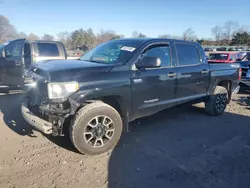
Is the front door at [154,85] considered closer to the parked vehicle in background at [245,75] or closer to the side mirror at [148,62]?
the side mirror at [148,62]

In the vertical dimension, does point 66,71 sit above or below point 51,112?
above

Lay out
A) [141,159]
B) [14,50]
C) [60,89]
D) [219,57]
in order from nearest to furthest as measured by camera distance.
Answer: [60,89] < [141,159] < [14,50] < [219,57]

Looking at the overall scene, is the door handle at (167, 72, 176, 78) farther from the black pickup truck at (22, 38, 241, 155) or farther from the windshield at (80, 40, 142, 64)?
the windshield at (80, 40, 142, 64)

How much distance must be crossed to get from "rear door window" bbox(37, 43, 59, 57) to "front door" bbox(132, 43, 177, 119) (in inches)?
197

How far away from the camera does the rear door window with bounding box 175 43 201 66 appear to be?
522cm

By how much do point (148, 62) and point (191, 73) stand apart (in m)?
1.57

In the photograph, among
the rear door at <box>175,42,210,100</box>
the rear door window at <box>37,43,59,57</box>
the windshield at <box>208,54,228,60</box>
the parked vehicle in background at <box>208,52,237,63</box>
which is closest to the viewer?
the rear door at <box>175,42,210,100</box>

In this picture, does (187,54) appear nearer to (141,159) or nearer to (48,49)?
(141,159)

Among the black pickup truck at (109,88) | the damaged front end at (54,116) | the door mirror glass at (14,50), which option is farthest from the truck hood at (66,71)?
the door mirror glass at (14,50)

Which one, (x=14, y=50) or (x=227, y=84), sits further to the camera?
A: (x=14, y=50)

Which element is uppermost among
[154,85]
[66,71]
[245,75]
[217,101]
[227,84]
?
[66,71]

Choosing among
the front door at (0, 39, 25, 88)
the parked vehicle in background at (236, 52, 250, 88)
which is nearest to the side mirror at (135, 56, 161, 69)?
the front door at (0, 39, 25, 88)

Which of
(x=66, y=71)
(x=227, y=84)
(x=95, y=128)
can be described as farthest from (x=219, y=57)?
(x=66, y=71)

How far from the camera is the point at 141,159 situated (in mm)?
3838
